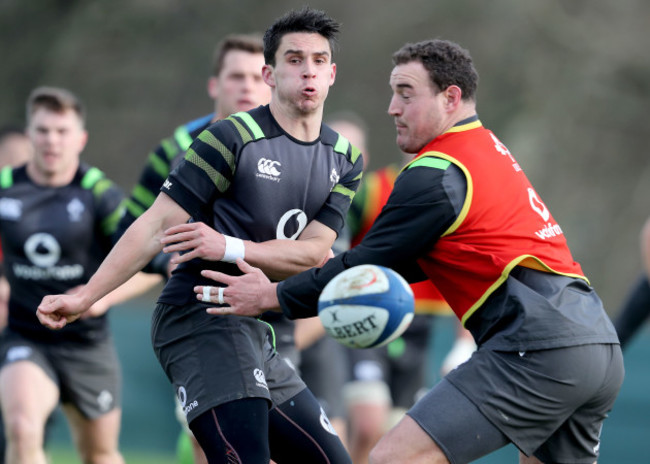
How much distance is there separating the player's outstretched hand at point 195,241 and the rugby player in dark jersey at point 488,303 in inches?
4.3

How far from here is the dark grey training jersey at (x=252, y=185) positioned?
4.73 meters

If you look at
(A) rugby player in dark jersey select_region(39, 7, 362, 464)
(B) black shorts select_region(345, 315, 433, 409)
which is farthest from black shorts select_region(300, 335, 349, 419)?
(A) rugby player in dark jersey select_region(39, 7, 362, 464)

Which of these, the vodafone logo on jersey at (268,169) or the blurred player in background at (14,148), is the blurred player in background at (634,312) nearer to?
the vodafone logo on jersey at (268,169)

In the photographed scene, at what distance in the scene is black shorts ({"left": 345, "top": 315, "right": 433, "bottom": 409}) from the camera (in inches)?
345

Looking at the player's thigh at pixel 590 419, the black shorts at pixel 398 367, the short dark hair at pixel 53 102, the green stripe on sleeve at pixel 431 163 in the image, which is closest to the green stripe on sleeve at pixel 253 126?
the green stripe on sleeve at pixel 431 163

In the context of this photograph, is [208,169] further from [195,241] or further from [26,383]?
[26,383]

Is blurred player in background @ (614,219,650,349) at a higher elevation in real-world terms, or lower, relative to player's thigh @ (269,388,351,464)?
lower

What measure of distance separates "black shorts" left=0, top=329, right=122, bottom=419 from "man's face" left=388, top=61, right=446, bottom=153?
136 inches

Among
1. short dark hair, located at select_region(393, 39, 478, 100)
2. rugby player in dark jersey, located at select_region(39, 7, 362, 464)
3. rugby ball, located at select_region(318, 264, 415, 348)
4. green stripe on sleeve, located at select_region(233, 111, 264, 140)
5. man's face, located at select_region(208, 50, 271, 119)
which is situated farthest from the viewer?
man's face, located at select_region(208, 50, 271, 119)

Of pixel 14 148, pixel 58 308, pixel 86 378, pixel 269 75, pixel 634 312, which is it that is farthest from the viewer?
pixel 14 148

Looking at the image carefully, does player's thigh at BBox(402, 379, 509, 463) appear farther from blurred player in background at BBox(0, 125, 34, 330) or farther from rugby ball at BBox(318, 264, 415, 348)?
blurred player in background at BBox(0, 125, 34, 330)

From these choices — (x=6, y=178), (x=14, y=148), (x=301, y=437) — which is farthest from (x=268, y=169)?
(x=14, y=148)

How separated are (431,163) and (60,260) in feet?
11.6

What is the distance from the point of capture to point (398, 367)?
30.0 ft
